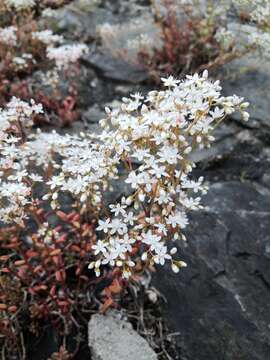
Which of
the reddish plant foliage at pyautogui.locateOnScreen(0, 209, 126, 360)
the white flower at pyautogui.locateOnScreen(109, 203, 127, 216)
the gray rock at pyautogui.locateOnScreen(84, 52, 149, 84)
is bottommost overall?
the reddish plant foliage at pyautogui.locateOnScreen(0, 209, 126, 360)

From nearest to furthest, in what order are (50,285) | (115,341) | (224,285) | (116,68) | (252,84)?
(115,341), (224,285), (50,285), (252,84), (116,68)

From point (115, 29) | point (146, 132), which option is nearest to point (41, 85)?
point (115, 29)

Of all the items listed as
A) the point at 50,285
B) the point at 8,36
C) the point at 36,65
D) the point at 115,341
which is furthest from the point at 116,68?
the point at 115,341

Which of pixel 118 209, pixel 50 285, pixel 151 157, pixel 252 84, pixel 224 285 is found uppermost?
pixel 151 157

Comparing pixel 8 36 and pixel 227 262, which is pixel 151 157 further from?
pixel 8 36

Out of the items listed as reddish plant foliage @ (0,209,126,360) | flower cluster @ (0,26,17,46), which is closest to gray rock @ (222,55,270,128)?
reddish plant foliage @ (0,209,126,360)

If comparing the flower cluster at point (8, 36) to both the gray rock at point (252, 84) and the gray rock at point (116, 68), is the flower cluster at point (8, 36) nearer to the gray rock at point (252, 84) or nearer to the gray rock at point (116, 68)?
the gray rock at point (116, 68)

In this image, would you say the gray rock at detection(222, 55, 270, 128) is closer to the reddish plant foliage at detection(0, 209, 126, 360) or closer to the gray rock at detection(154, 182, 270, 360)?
the gray rock at detection(154, 182, 270, 360)

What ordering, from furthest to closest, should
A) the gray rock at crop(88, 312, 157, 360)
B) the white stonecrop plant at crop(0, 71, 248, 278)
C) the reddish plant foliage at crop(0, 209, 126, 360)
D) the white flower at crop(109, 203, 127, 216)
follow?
the reddish plant foliage at crop(0, 209, 126, 360) → the gray rock at crop(88, 312, 157, 360) → the white flower at crop(109, 203, 127, 216) → the white stonecrop plant at crop(0, 71, 248, 278)

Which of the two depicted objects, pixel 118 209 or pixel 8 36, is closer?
pixel 118 209
